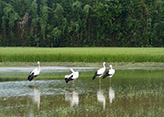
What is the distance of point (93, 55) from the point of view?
29906 millimetres

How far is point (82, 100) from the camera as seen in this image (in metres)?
11.3

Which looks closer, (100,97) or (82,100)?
(82,100)

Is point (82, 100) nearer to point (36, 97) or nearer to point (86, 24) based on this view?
point (36, 97)

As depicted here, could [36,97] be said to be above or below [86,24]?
below

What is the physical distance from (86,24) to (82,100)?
58435 millimetres

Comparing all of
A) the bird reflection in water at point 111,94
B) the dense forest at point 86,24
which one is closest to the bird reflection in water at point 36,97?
the bird reflection in water at point 111,94

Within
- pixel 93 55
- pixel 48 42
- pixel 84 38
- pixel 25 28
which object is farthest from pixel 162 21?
pixel 93 55

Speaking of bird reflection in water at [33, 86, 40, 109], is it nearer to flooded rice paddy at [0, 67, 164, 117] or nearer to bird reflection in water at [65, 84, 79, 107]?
flooded rice paddy at [0, 67, 164, 117]

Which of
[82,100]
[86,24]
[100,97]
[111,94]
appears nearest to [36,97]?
[82,100]

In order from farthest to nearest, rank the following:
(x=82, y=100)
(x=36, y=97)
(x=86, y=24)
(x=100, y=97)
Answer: (x=86, y=24)
(x=36, y=97)
(x=100, y=97)
(x=82, y=100)

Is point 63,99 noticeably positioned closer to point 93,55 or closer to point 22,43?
point 93,55

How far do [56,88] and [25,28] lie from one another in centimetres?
5914

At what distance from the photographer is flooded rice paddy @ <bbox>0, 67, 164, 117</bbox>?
9.32 m

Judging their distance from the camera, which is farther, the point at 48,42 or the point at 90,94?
the point at 48,42
